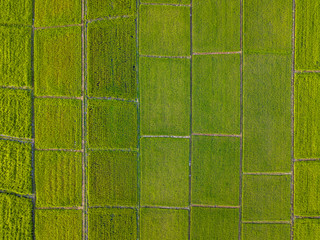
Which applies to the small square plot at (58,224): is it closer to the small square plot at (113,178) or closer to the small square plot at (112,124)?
the small square plot at (113,178)

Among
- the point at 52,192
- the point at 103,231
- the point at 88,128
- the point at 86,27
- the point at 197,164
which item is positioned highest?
the point at 86,27

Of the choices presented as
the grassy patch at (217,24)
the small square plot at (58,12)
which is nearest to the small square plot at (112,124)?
the small square plot at (58,12)

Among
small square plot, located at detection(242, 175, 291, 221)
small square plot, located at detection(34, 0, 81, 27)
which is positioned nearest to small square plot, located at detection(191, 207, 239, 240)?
small square plot, located at detection(242, 175, 291, 221)

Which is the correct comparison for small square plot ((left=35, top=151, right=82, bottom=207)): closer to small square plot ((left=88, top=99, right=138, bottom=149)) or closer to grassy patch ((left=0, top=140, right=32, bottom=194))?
grassy patch ((left=0, top=140, right=32, bottom=194))

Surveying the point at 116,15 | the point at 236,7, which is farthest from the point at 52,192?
the point at 236,7

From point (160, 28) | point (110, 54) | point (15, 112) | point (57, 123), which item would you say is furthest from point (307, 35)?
point (15, 112)

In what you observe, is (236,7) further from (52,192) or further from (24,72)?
(52,192)
